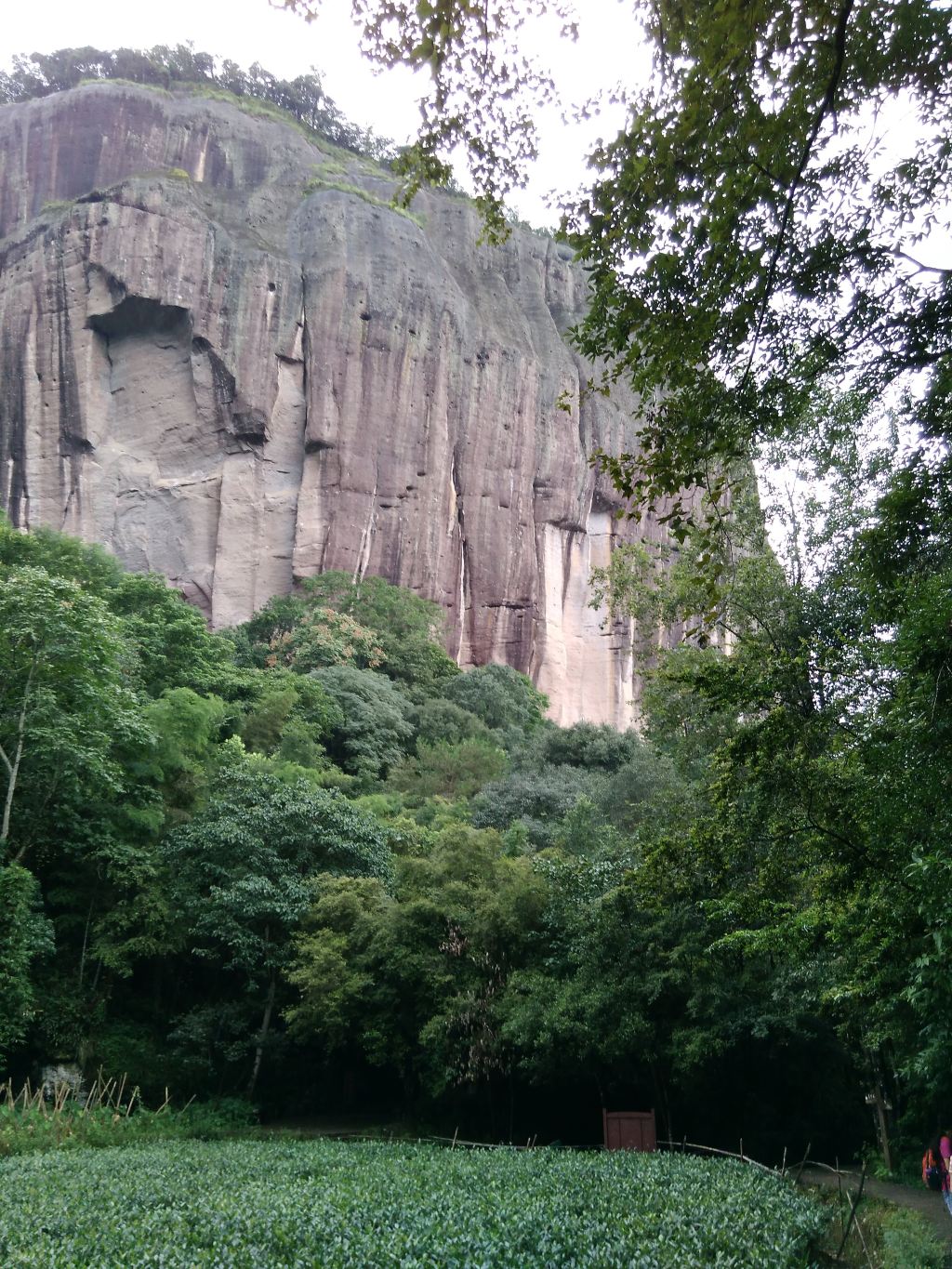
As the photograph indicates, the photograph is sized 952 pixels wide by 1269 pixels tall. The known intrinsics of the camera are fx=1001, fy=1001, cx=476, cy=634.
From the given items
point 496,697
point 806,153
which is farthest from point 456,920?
point 496,697

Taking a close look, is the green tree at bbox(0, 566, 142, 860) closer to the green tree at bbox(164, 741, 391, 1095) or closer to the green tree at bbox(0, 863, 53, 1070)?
the green tree at bbox(0, 863, 53, 1070)

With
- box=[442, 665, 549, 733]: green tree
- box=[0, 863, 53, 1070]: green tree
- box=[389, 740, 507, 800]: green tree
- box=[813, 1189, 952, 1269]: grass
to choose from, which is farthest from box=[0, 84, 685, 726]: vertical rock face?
box=[813, 1189, 952, 1269]: grass

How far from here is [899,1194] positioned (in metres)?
10.5

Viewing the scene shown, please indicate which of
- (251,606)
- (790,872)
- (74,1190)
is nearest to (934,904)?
(790,872)

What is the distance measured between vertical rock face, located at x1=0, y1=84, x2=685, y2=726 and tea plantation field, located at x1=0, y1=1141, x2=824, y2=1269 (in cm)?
2806

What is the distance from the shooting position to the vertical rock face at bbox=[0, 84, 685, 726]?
36.5m

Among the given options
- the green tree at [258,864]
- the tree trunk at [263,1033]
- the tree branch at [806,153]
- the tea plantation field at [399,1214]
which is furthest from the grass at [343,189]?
the tree branch at [806,153]

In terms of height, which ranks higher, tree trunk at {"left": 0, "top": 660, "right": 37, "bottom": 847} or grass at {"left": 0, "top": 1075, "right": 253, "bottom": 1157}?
tree trunk at {"left": 0, "top": 660, "right": 37, "bottom": 847}

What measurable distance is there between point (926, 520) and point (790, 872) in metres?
3.55

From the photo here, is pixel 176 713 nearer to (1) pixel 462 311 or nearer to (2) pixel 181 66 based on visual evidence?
(1) pixel 462 311

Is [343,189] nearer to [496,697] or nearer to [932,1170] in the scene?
[496,697]

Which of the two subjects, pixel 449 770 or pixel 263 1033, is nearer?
pixel 263 1033

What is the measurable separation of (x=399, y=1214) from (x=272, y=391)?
3399 cm

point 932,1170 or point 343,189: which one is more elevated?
point 343,189
